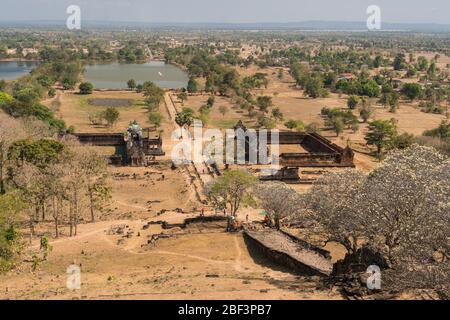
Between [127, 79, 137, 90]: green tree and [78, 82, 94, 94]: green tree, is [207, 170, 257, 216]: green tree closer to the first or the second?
[78, 82, 94, 94]: green tree

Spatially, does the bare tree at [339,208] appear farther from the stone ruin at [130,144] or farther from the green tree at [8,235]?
the stone ruin at [130,144]

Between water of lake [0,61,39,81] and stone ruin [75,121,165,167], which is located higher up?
water of lake [0,61,39,81]

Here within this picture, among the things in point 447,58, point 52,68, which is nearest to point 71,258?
point 52,68

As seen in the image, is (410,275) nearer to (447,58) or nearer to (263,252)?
(263,252)

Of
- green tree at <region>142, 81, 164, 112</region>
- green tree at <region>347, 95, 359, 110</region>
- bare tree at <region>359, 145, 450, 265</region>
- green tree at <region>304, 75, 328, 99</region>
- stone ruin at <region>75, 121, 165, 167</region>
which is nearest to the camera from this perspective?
bare tree at <region>359, 145, 450, 265</region>

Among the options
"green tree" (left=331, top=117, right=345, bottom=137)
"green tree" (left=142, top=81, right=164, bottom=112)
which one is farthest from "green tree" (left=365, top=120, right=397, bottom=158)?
"green tree" (left=142, top=81, right=164, bottom=112)

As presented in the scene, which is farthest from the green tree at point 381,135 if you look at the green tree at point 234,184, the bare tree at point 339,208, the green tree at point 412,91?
the green tree at point 412,91

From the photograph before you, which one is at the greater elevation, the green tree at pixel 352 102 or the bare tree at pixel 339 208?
the green tree at pixel 352 102
